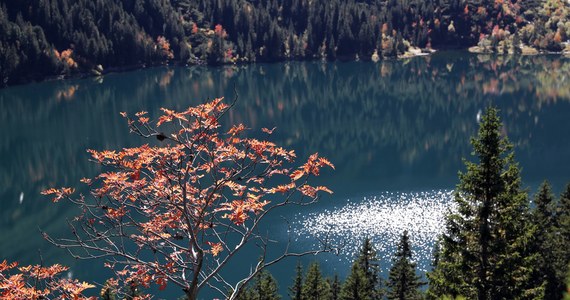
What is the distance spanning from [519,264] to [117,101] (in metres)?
156

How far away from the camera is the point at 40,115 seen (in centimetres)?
15200

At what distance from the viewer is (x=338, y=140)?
132625 millimetres

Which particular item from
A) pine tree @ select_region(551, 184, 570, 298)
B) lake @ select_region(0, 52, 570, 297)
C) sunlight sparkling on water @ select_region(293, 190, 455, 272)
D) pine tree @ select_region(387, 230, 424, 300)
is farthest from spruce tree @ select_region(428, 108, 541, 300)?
sunlight sparkling on water @ select_region(293, 190, 455, 272)

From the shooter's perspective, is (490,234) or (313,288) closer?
(490,234)

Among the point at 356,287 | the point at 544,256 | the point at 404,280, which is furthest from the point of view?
the point at 544,256

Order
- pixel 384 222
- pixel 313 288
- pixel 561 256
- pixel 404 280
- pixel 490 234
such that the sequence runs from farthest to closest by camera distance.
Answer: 1. pixel 384 222
2. pixel 313 288
3. pixel 561 256
4. pixel 404 280
5. pixel 490 234

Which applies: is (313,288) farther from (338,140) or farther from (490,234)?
(338,140)

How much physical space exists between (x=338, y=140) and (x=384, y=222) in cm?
5372

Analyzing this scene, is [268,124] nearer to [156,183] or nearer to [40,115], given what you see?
[40,115]

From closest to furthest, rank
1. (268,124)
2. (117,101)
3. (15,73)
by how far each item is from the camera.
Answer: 1. (268,124)
2. (117,101)
3. (15,73)

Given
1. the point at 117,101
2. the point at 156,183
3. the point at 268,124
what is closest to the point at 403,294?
the point at 156,183

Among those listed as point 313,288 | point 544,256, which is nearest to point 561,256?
point 544,256

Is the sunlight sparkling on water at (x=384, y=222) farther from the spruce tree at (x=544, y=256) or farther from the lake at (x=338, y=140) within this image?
the spruce tree at (x=544, y=256)

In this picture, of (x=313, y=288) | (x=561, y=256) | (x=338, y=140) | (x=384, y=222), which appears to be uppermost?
(x=561, y=256)
